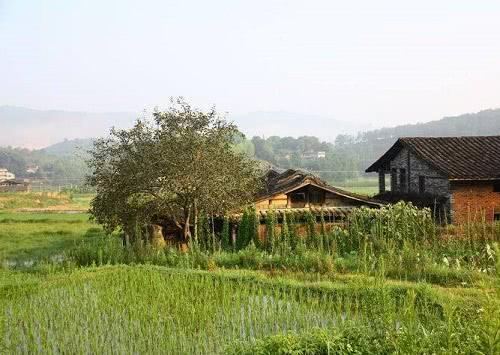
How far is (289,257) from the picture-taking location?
1734 centimetres

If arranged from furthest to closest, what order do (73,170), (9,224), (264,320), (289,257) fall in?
(73,170)
(9,224)
(289,257)
(264,320)

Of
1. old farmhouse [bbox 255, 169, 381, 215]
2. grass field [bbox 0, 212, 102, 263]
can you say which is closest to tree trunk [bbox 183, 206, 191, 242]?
old farmhouse [bbox 255, 169, 381, 215]

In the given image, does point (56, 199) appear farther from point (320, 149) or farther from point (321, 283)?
point (320, 149)

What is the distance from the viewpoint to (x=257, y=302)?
12406 millimetres

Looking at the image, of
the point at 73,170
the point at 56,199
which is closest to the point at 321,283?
the point at 56,199

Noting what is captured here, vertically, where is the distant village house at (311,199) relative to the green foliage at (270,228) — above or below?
above

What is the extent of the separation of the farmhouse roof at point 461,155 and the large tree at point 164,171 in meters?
10.6

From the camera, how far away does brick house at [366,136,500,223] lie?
83.3ft

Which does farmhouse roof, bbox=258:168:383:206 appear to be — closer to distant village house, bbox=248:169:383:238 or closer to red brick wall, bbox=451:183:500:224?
distant village house, bbox=248:169:383:238

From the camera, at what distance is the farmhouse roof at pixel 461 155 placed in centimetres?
2527

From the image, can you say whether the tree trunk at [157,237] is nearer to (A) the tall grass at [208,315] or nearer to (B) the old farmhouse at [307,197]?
(B) the old farmhouse at [307,197]

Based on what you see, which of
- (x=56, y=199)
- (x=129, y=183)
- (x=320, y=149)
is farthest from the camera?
(x=320, y=149)

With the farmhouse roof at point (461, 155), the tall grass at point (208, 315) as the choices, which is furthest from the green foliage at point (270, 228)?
the farmhouse roof at point (461, 155)

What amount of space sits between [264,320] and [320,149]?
187 meters
